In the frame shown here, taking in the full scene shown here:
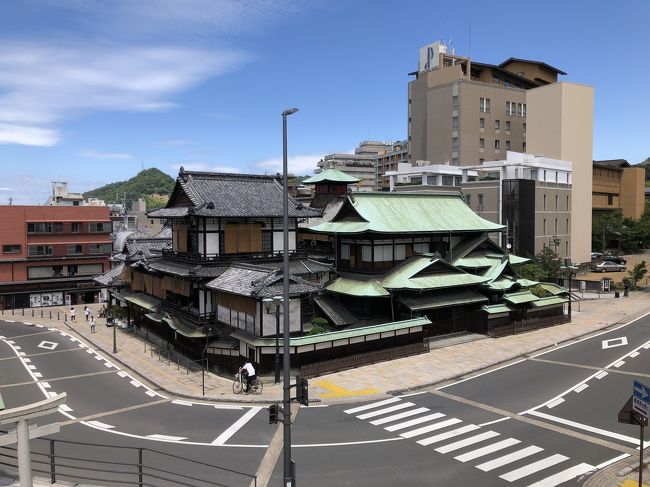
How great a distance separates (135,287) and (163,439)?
91.8 feet

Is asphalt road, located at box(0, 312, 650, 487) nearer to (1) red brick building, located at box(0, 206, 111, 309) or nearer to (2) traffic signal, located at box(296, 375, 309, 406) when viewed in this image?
(2) traffic signal, located at box(296, 375, 309, 406)

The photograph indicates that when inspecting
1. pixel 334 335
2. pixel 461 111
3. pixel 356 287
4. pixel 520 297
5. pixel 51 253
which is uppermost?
pixel 461 111

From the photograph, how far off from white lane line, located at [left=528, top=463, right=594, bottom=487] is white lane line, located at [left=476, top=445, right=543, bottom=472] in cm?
147

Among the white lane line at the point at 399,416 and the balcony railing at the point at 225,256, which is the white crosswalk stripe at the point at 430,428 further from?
the balcony railing at the point at 225,256

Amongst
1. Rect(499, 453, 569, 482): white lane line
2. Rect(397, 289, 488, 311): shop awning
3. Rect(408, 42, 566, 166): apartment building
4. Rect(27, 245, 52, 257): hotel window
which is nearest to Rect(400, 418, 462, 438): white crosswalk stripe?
Rect(499, 453, 569, 482): white lane line

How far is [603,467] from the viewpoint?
55.9 feet

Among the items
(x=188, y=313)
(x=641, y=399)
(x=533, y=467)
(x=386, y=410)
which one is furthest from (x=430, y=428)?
(x=188, y=313)

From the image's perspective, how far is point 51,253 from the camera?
6556 centimetres

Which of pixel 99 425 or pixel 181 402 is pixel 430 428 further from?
pixel 99 425

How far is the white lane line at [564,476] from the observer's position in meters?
15.9

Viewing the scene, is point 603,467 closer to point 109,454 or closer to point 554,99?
point 109,454

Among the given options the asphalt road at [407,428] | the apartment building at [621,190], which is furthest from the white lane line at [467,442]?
the apartment building at [621,190]

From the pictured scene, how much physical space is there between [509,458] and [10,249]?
6577 cm

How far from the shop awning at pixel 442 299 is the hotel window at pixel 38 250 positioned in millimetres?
51767
